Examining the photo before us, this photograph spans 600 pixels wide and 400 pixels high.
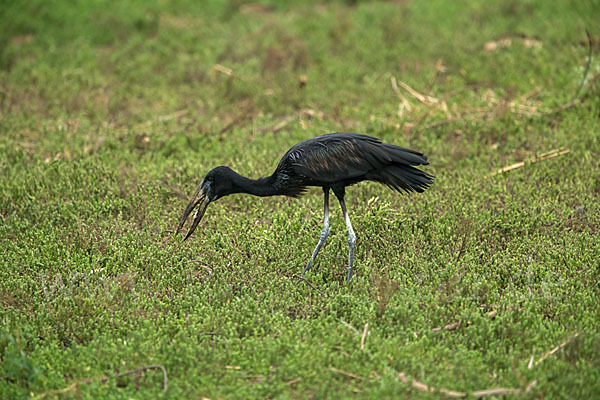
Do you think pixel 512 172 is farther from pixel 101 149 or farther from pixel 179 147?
pixel 101 149

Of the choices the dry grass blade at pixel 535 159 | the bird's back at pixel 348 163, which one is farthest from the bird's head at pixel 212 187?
the dry grass blade at pixel 535 159

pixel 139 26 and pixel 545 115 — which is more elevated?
pixel 139 26

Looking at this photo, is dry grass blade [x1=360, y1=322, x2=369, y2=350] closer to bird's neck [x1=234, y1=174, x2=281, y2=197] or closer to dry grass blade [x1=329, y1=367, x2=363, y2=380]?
dry grass blade [x1=329, y1=367, x2=363, y2=380]

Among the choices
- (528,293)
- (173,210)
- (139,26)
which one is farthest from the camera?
(139,26)

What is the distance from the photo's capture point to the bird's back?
19.1ft

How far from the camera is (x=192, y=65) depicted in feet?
36.3

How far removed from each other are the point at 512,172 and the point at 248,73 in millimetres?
4842

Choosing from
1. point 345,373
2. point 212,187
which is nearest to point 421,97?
point 212,187

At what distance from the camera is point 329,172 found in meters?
5.80

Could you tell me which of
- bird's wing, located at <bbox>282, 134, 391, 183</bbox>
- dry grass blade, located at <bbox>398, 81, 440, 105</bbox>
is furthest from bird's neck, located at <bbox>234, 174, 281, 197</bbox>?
dry grass blade, located at <bbox>398, 81, 440, 105</bbox>

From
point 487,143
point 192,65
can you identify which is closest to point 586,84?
point 487,143

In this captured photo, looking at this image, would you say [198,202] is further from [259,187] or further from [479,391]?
[479,391]

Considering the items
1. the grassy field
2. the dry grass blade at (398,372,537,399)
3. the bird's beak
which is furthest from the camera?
the bird's beak

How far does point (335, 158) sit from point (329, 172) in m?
0.14
